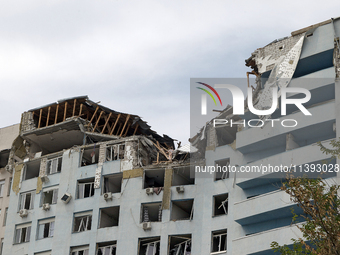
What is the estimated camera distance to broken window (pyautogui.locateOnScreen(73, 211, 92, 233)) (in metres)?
37.4

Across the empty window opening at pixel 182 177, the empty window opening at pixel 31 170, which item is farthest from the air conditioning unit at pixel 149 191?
the empty window opening at pixel 31 170

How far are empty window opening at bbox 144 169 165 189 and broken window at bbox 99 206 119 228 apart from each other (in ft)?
8.82

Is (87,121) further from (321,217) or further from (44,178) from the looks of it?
(321,217)

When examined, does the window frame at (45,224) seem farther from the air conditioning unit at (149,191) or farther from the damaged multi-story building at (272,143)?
the damaged multi-story building at (272,143)

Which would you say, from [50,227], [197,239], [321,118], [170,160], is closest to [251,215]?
[197,239]

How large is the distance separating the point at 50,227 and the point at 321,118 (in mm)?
19692

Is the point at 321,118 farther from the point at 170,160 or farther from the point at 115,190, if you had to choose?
the point at 115,190

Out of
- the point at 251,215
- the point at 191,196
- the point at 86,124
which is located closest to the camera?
the point at 251,215

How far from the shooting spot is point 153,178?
3862cm

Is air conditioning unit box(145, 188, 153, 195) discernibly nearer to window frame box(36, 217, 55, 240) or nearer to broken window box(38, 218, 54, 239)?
window frame box(36, 217, 55, 240)

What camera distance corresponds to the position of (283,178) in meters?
31.7

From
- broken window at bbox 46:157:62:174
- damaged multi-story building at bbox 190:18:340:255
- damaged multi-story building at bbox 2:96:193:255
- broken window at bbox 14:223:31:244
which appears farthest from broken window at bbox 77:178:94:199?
damaged multi-story building at bbox 190:18:340:255

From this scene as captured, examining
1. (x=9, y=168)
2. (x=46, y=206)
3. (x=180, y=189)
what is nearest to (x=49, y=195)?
(x=46, y=206)

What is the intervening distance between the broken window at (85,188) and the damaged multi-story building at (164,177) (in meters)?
0.07
